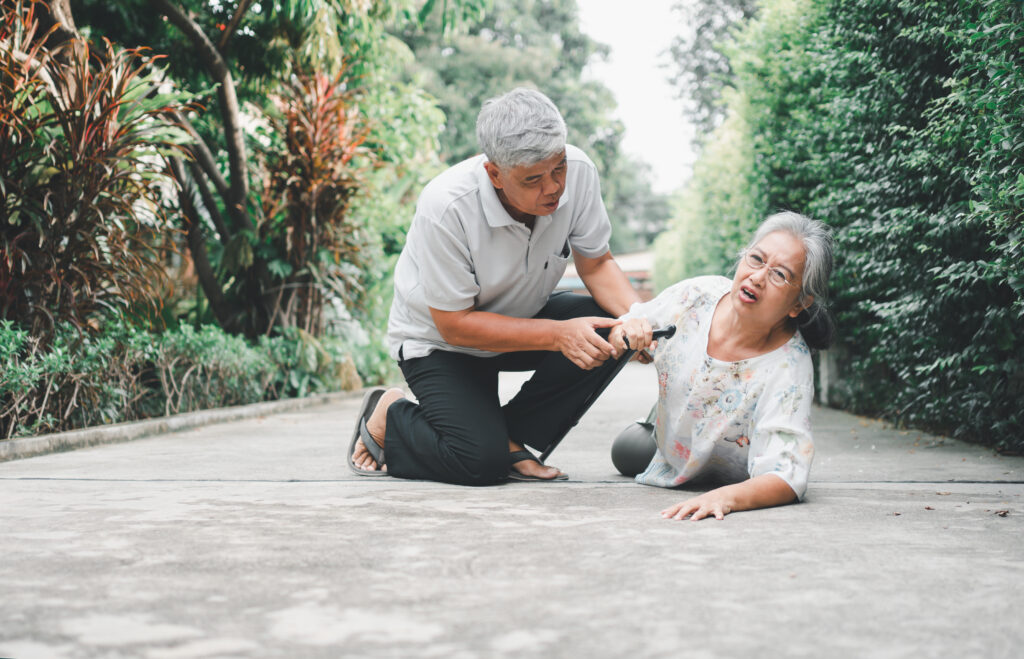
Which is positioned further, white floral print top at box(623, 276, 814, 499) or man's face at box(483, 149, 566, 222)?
man's face at box(483, 149, 566, 222)

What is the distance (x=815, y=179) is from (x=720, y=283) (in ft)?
14.3

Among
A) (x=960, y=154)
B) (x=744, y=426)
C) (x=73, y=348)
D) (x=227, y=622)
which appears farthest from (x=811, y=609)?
(x=73, y=348)

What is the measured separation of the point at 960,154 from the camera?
4.21 metres

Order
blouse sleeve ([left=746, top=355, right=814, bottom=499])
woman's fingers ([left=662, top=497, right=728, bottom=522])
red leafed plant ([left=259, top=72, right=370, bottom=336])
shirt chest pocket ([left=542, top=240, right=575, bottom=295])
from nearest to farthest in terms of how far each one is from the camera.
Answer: woman's fingers ([left=662, top=497, right=728, bottom=522]) → blouse sleeve ([left=746, top=355, right=814, bottom=499]) → shirt chest pocket ([left=542, top=240, right=575, bottom=295]) → red leafed plant ([left=259, top=72, right=370, bottom=336])

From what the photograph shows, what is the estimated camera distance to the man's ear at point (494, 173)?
3.12 m

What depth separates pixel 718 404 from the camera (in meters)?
3.07

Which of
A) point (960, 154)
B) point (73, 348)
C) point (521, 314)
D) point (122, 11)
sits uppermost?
point (122, 11)

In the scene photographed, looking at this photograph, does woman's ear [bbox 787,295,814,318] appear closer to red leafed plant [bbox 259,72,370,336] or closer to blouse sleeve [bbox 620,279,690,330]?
blouse sleeve [bbox 620,279,690,330]

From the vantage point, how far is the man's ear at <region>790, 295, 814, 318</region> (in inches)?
117

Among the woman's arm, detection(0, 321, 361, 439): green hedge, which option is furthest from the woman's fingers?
detection(0, 321, 361, 439): green hedge

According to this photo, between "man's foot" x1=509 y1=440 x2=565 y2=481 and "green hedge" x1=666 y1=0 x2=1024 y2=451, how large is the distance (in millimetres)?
1761

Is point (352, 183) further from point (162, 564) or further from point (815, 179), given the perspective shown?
point (162, 564)

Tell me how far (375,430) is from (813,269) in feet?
5.86

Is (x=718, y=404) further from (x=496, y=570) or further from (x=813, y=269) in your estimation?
(x=496, y=570)
